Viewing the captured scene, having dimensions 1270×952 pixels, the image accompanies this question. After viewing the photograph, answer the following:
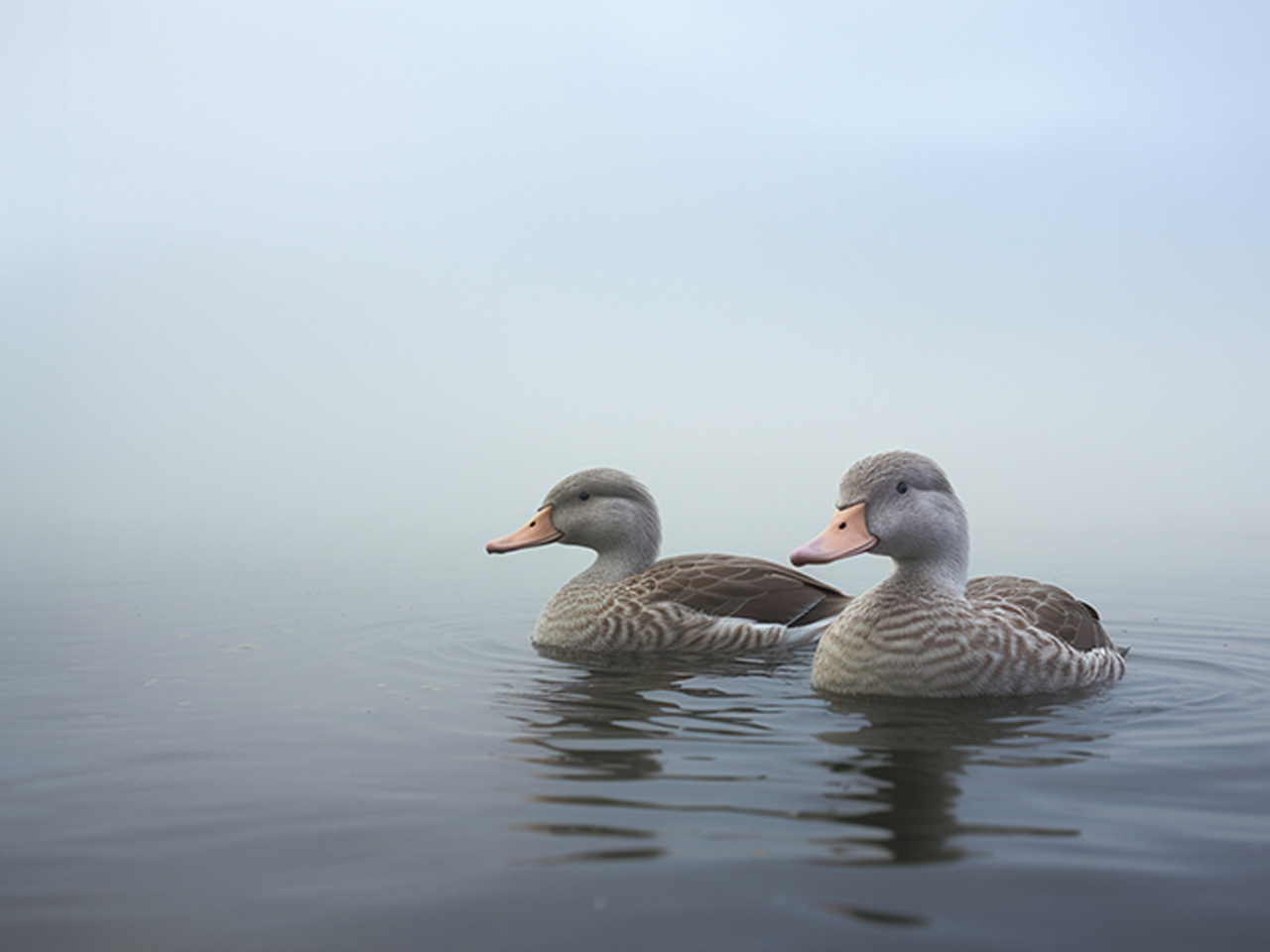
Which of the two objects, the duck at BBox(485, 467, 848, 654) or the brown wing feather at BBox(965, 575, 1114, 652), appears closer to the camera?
the brown wing feather at BBox(965, 575, 1114, 652)

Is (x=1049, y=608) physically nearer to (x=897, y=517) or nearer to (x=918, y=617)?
(x=918, y=617)

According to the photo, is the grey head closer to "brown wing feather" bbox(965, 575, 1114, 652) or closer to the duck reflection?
"brown wing feather" bbox(965, 575, 1114, 652)

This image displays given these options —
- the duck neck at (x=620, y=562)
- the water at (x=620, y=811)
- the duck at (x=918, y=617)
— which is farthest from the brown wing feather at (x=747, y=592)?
the duck at (x=918, y=617)

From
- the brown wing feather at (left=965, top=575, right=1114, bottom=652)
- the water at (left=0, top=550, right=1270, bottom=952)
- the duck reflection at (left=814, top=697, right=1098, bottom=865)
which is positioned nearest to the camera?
the water at (left=0, top=550, right=1270, bottom=952)

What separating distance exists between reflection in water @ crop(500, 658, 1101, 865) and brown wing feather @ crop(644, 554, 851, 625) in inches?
50.8

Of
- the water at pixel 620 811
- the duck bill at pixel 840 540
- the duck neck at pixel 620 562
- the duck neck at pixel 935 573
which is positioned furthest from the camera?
the duck neck at pixel 620 562

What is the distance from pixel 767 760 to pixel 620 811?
940 millimetres

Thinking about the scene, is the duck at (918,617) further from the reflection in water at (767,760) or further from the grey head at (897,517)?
the reflection in water at (767,760)

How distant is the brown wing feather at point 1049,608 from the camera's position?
6070 millimetres

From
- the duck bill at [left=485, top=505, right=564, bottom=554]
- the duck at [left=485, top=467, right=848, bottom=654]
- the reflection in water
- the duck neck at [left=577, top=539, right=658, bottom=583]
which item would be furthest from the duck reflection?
the duck bill at [left=485, top=505, right=564, bottom=554]

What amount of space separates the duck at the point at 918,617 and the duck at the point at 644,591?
1.86 meters

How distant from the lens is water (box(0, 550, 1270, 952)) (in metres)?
2.75

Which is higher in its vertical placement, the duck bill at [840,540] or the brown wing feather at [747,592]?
the duck bill at [840,540]

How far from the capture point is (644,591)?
7.95 m
